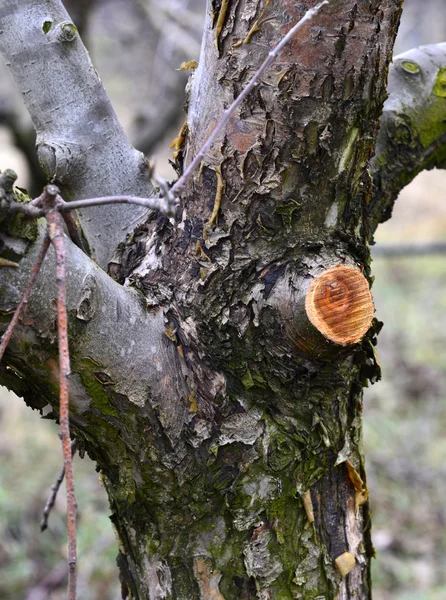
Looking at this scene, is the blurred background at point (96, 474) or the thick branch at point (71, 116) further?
the blurred background at point (96, 474)

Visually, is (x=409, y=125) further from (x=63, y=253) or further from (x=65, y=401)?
(x=65, y=401)

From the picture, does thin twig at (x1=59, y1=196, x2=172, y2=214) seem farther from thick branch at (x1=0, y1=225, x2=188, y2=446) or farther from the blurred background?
the blurred background

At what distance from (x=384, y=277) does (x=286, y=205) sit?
6.70m

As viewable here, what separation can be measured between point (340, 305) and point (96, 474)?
3680 mm

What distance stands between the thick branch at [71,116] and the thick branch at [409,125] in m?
0.57

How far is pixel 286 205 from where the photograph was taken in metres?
1.02

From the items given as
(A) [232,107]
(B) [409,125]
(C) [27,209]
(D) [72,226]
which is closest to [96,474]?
(D) [72,226]

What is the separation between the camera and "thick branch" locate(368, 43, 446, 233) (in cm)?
135

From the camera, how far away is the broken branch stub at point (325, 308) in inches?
37.9

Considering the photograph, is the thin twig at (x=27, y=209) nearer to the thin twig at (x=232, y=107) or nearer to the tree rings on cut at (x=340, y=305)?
the thin twig at (x=232, y=107)

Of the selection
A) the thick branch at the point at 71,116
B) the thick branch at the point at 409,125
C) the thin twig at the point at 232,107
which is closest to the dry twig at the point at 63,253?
the thin twig at the point at 232,107

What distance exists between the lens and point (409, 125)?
1403 mm

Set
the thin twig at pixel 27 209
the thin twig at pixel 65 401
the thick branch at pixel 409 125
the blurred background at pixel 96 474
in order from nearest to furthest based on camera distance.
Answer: the thin twig at pixel 65 401, the thin twig at pixel 27 209, the thick branch at pixel 409 125, the blurred background at pixel 96 474

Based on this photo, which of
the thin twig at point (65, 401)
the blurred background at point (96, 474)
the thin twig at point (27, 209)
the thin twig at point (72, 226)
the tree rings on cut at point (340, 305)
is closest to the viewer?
the thin twig at point (65, 401)
